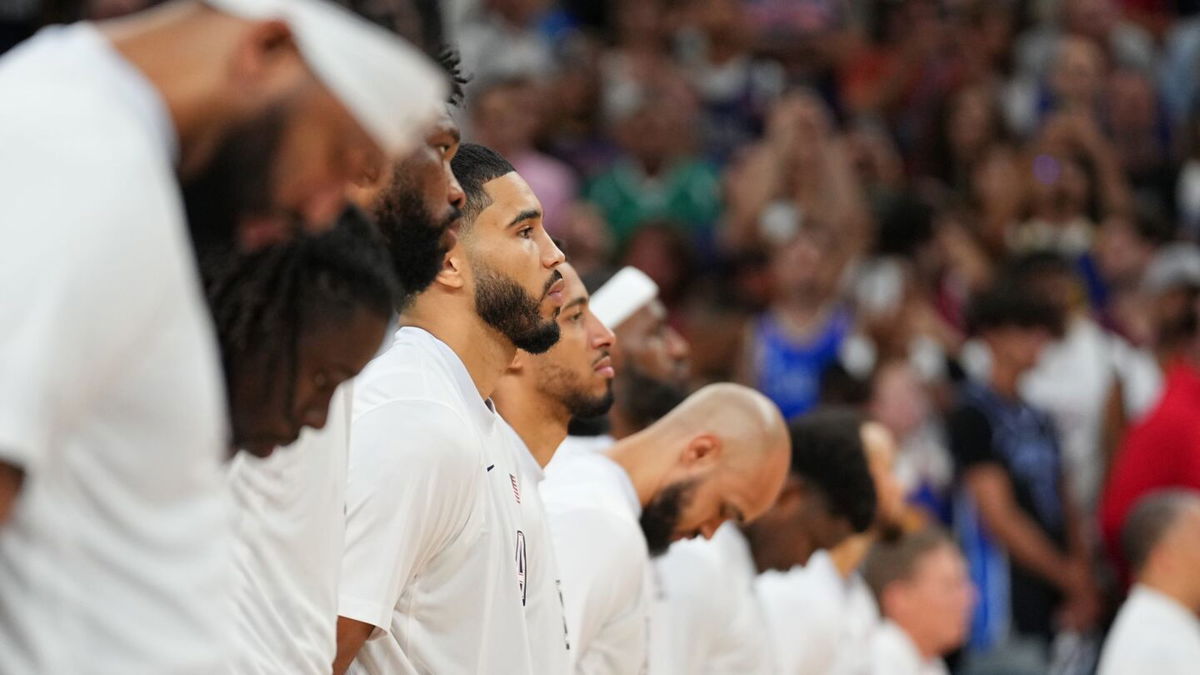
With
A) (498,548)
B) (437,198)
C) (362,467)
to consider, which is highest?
(437,198)

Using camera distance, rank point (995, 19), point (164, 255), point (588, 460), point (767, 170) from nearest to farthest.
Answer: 1. point (164, 255)
2. point (588, 460)
3. point (767, 170)
4. point (995, 19)

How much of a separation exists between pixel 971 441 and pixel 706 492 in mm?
4478

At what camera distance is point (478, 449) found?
3.81 metres

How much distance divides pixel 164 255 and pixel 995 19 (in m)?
12.7

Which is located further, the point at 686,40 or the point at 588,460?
the point at 686,40

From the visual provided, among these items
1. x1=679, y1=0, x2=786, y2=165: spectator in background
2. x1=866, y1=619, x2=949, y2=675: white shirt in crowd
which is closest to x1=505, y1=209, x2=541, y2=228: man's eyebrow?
x1=866, y1=619, x2=949, y2=675: white shirt in crowd

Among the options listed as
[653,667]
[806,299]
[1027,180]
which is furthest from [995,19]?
[653,667]

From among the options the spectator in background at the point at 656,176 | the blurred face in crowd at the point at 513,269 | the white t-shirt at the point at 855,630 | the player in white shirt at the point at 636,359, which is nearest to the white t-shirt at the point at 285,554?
the blurred face in crowd at the point at 513,269

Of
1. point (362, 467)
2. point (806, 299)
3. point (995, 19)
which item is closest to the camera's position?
point (362, 467)

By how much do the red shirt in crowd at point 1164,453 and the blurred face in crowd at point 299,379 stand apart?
716cm

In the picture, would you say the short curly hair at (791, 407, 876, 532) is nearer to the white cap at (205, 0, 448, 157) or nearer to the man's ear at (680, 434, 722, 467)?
the man's ear at (680, 434, 722, 467)

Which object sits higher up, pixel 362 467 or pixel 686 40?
pixel 362 467

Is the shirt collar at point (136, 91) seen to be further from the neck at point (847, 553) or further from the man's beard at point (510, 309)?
the neck at point (847, 553)

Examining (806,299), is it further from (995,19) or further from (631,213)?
(995,19)
